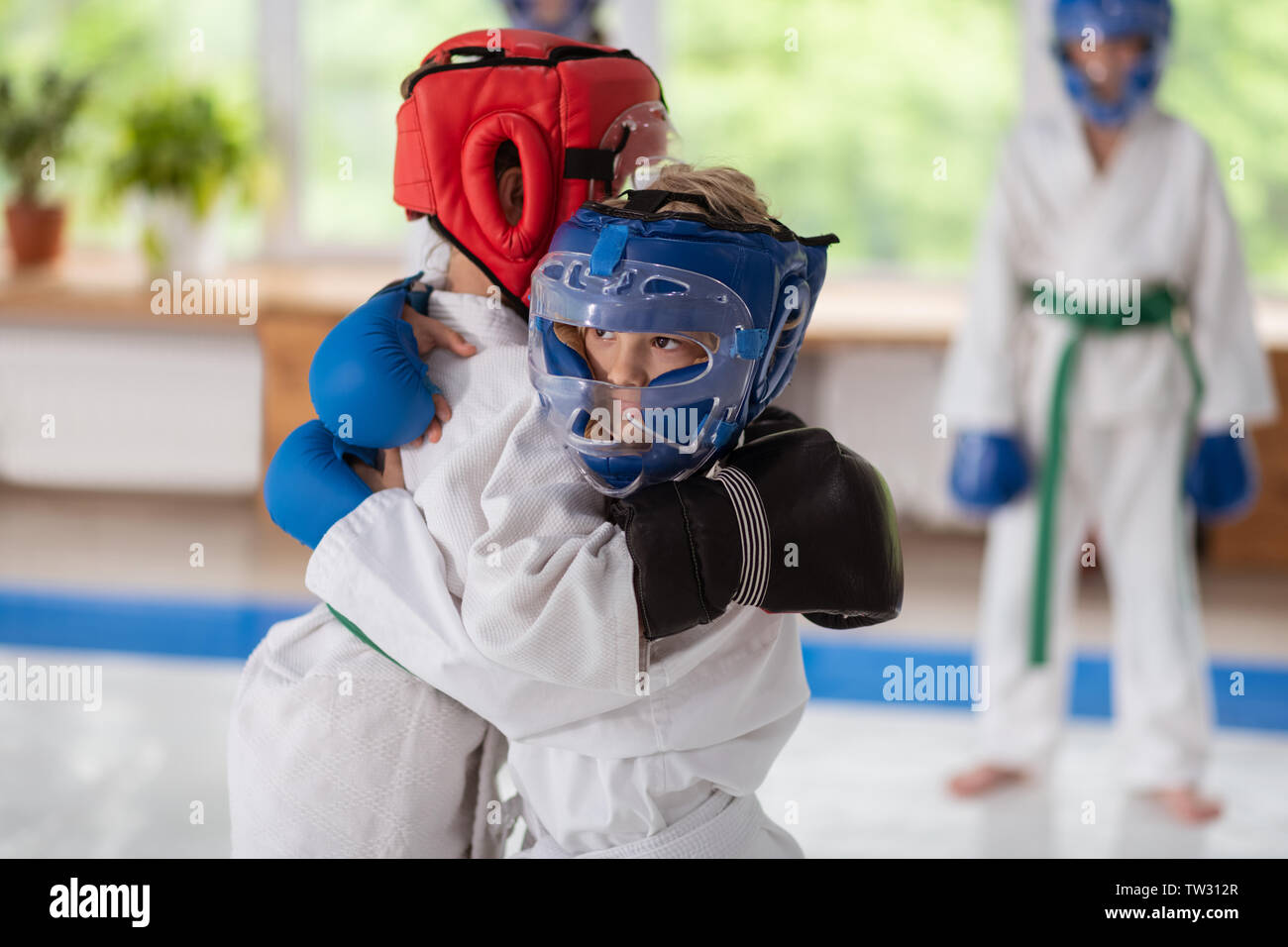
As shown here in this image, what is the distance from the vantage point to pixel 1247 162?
4801 millimetres

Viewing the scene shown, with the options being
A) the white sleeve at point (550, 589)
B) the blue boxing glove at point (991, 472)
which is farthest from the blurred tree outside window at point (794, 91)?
the white sleeve at point (550, 589)

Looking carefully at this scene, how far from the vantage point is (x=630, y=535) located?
982 millimetres

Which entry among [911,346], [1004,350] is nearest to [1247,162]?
[911,346]

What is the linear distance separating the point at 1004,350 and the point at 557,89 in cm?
204

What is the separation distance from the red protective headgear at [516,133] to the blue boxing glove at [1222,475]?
80.6 inches

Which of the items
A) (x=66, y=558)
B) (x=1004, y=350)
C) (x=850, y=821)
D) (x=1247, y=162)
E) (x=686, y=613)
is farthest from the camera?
(x=1247, y=162)

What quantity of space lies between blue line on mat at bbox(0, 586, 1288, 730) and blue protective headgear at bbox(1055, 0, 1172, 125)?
1.35m

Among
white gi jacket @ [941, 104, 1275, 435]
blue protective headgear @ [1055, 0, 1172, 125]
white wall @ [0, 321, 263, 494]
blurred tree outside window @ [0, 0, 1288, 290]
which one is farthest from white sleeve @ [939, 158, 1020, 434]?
white wall @ [0, 321, 263, 494]

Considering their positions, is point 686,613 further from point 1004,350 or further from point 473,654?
point 1004,350

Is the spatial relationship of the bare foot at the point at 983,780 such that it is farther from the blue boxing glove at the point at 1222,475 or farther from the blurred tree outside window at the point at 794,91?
the blurred tree outside window at the point at 794,91

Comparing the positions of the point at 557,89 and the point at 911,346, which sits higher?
the point at 557,89

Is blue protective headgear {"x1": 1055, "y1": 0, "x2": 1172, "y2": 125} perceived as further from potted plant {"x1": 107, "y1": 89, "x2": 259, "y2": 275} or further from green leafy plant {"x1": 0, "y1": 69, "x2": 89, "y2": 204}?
green leafy plant {"x1": 0, "y1": 69, "x2": 89, "y2": 204}

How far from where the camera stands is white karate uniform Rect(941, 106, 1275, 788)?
9.36ft

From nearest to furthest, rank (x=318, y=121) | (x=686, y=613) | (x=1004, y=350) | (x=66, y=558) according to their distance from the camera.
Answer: (x=686, y=613)
(x=1004, y=350)
(x=66, y=558)
(x=318, y=121)
